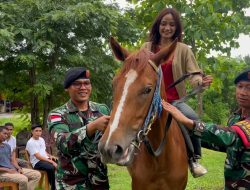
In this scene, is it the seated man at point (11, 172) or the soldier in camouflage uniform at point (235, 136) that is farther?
the seated man at point (11, 172)

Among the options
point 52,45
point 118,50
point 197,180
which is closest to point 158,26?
point 118,50

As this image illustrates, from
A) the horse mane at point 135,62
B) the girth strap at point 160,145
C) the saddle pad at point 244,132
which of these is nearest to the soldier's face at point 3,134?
the girth strap at point 160,145

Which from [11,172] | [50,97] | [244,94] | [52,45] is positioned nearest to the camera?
[244,94]

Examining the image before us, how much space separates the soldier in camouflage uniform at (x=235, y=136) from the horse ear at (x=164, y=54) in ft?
1.07

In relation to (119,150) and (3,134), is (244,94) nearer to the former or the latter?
(119,150)

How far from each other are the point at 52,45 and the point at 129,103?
6839mm

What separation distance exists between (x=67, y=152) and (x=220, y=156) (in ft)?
34.6

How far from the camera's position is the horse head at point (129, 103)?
242 cm

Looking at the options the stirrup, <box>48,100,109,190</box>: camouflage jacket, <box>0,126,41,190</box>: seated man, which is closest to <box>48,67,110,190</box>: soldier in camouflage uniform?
<box>48,100,109,190</box>: camouflage jacket

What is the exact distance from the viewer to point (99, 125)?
2707 millimetres

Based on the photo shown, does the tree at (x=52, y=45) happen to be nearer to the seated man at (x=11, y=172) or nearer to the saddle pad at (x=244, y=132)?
the seated man at (x=11, y=172)

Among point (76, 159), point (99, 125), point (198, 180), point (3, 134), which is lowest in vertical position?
point (198, 180)

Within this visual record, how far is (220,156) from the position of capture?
12812 mm

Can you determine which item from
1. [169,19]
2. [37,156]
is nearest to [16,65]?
[37,156]
